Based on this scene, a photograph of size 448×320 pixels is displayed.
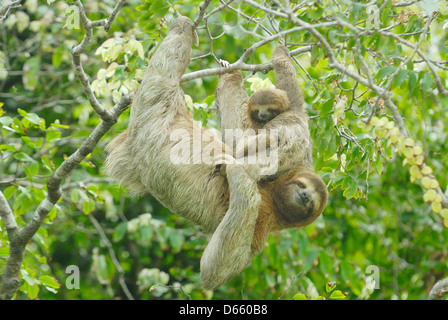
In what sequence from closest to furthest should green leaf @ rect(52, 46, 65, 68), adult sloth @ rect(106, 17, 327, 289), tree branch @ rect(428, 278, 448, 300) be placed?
1. tree branch @ rect(428, 278, 448, 300)
2. adult sloth @ rect(106, 17, 327, 289)
3. green leaf @ rect(52, 46, 65, 68)

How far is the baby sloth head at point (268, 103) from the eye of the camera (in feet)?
23.5

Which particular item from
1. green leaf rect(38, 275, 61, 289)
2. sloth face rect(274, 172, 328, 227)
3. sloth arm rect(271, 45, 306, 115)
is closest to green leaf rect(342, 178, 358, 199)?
sloth face rect(274, 172, 328, 227)

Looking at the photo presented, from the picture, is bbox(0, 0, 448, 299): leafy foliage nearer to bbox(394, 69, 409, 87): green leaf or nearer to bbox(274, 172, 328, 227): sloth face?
bbox(274, 172, 328, 227): sloth face

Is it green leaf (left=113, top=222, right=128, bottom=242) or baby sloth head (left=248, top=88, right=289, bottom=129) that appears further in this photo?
green leaf (left=113, top=222, right=128, bottom=242)

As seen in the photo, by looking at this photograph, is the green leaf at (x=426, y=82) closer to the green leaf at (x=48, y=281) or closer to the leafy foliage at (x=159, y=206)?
the leafy foliage at (x=159, y=206)

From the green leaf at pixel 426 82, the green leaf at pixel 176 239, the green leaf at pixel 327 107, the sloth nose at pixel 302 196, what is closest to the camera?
the green leaf at pixel 426 82

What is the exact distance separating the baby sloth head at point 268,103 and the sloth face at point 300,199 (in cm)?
112

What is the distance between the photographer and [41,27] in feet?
40.8

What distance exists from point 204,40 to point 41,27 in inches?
166

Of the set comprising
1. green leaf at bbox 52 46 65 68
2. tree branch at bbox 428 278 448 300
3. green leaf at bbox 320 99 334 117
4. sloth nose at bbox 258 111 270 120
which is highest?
green leaf at bbox 320 99 334 117

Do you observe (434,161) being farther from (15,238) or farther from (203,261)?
(15,238)

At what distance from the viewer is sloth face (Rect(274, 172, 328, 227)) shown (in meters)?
6.37

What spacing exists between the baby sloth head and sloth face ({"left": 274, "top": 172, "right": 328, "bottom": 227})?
1119mm

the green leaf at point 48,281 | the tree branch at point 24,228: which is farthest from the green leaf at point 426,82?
the green leaf at point 48,281
